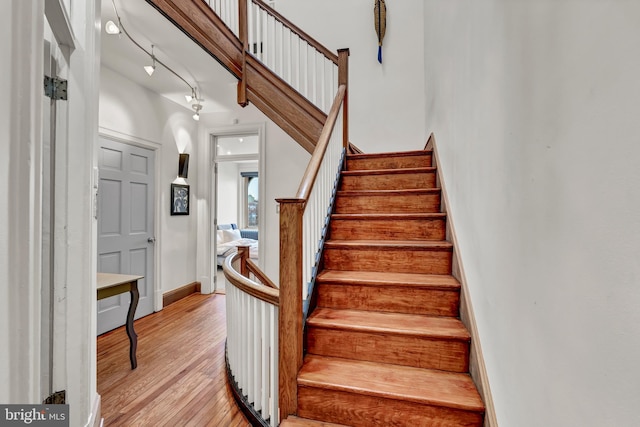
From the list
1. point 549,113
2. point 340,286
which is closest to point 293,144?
point 340,286

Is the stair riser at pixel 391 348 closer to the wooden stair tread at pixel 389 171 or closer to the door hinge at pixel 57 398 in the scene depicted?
the door hinge at pixel 57 398

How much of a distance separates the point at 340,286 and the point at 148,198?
301 centimetres

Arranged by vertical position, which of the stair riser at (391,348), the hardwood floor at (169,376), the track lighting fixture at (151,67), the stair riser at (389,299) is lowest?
the hardwood floor at (169,376)

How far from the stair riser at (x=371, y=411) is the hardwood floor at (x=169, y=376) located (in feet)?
1.94

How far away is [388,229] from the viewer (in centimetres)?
247

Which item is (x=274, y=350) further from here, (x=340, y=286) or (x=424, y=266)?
(x=424, y=266)

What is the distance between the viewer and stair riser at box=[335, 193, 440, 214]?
2.61 m

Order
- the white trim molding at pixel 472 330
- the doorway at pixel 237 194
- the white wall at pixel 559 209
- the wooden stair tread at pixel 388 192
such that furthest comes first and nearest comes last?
1. the doorway at pixel 237 194
2. the wooden stair tread at pixel 388 192
3. the white trim molding at pixel 472 330
4. the white wall at pixel 559 209

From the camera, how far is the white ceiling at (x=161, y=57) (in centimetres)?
238

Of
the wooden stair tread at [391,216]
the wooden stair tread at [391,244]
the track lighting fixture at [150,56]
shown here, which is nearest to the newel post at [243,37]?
the track lighting fixture at [150,56]

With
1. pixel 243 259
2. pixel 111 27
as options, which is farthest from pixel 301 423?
pixel 111 27

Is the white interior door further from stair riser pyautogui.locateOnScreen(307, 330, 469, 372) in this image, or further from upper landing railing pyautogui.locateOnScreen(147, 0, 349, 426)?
stair riser pyautogui.locateOnScreen(307, 330, 469, 372)

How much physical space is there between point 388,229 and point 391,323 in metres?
0.87

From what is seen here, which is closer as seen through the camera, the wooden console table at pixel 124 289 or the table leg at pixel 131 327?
the wooden console table at pixel 124 289
